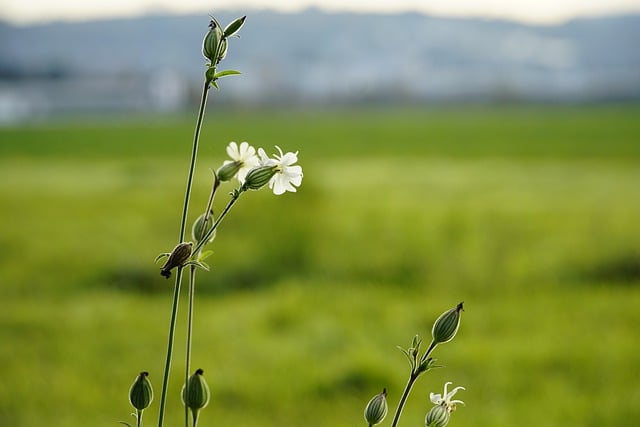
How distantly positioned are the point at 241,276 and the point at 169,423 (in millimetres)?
2538

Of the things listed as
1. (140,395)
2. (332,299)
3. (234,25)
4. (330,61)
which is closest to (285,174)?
(234,25)

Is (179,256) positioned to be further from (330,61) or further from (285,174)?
(330,61)

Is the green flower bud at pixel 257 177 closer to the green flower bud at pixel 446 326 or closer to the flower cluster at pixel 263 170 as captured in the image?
the flower cluster at pixel 263 170

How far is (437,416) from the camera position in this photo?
708mm

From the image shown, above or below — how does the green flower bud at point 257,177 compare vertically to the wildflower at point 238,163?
below

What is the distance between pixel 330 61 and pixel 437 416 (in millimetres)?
68038

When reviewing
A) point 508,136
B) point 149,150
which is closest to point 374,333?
point 149,150

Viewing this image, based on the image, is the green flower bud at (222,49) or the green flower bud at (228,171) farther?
the green flower bud at (228,171)

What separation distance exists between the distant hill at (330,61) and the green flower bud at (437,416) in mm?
26558

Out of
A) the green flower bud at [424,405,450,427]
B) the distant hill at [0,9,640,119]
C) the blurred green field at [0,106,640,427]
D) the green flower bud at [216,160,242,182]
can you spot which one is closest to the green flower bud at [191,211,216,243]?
the green flower bud at [216,160,242,182]

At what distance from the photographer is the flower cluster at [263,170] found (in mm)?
720

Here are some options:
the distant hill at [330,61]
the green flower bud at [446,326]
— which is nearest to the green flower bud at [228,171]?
the green flower bud at [446,326]

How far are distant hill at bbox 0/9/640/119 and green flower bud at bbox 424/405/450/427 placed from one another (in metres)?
26.6

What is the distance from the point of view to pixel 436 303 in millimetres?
4762
